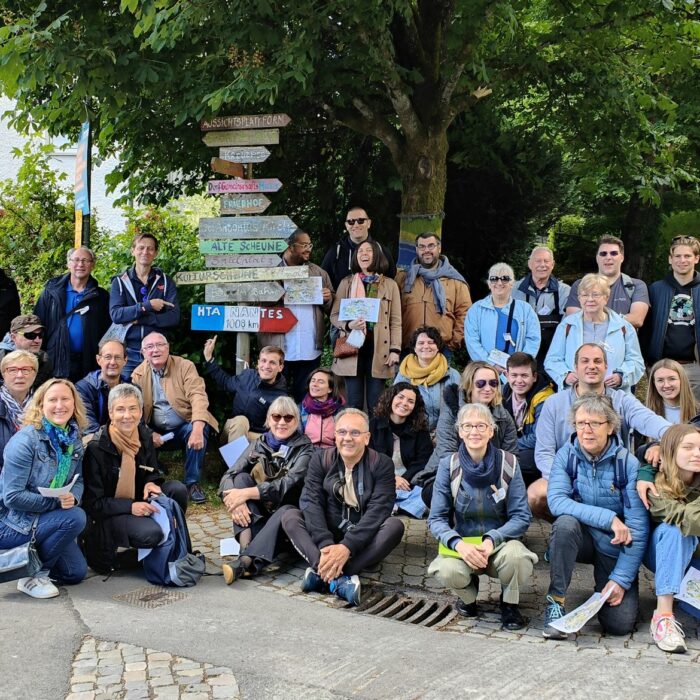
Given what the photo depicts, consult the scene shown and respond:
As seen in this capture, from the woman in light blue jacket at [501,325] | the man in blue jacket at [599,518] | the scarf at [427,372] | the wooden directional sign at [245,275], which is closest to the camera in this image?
the man in blue jacket at [599,518]

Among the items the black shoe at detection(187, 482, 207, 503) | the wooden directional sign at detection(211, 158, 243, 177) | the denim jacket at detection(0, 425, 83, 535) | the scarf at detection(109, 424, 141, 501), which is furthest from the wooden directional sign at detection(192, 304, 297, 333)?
the denim jacket at detection(0, 425, 83, 535)

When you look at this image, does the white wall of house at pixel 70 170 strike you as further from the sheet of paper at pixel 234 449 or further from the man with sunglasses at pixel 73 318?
the sheet of paper at pixel 234 449

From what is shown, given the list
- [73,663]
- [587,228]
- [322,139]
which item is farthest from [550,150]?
[73,663]

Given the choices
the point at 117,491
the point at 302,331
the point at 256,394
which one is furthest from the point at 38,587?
the point at 302,331

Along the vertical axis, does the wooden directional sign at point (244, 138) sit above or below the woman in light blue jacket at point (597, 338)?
above

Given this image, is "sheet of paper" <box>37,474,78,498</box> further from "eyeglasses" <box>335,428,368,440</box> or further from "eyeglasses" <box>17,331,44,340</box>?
"eyeglasses" <box>17,331,44,340</box>

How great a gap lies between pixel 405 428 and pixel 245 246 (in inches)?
98.2

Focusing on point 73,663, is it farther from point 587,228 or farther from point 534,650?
point 587,228

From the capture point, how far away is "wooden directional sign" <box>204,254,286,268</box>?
26.7ft

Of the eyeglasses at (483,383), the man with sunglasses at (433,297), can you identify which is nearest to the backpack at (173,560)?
the eyeglasses at (483,383)

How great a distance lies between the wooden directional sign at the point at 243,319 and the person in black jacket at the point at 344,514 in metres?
2.26

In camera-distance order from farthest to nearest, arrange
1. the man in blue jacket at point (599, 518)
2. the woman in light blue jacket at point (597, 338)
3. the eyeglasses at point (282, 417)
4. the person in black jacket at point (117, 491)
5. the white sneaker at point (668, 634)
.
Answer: the woman in light blue jacket at point (597, 338)
the eyeglasses at point (282, 417)
the person in black jacket at point (117, 491)
the man in blue jacket at point (599, 518)
the white sneaker at point (668, 634)

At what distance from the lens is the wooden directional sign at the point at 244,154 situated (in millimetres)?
8109

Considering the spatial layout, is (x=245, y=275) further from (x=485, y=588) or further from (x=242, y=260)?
(x=485, y=588)
